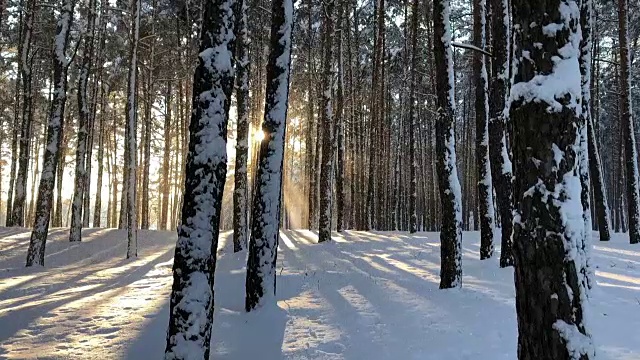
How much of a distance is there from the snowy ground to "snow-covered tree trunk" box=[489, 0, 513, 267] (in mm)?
1156

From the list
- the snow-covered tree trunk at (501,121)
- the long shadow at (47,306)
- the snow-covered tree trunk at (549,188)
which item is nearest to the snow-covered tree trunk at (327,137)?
the long shadow at (47,306)

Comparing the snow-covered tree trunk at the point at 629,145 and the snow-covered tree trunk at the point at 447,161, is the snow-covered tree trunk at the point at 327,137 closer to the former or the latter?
the snow-covered tree trunk at the point at 447,161

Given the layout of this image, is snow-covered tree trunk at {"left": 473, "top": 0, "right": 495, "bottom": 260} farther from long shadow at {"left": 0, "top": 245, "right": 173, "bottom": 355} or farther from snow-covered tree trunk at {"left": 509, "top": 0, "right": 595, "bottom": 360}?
long shadow at {"left": 0, "top": 245, "right": 173, "bottom": 355}

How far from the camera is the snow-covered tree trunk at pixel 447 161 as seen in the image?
24.5ft

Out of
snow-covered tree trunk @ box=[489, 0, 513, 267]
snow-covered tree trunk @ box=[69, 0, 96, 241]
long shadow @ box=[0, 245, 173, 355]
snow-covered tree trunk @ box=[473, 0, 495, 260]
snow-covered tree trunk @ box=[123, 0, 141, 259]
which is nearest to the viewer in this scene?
long shadow @ box=[0, 245, 173, 355]

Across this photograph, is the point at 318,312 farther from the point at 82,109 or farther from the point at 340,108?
the point at 82,109

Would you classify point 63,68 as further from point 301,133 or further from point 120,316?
point 301,133

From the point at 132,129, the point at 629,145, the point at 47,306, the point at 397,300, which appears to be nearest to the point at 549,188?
the point at 397,300

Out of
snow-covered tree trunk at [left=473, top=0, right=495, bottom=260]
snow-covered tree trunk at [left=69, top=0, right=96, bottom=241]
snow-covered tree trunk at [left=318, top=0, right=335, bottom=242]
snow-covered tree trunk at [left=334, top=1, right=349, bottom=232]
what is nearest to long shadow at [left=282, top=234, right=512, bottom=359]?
snow-covered tree trunk at [left=473, top=0, right=495, bottom=260]

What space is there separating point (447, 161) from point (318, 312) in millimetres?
3361

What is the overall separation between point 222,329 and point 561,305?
4.47 meters

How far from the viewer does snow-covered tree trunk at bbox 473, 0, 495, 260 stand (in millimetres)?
10367

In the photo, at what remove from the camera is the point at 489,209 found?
10.3 metres

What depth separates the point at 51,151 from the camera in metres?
12.1
